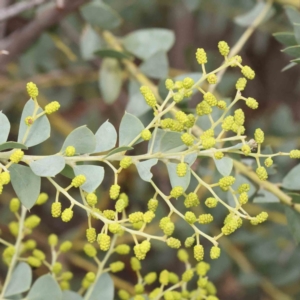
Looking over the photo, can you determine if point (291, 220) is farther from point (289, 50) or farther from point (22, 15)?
point (22, 15)

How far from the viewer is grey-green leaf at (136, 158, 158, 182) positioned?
37cm

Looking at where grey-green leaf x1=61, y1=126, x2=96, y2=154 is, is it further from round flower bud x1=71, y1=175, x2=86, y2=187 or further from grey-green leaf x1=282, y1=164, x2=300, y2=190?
grey-green leaf x1=282, y1=164, x2=300, y2=190

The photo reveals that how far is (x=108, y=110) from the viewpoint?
41.6 inches

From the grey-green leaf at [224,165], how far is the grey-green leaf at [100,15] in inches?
12.4

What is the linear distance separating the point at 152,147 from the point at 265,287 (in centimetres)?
49

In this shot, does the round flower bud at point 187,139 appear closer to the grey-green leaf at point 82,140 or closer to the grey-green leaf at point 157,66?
the grey-green leaf at point 82,140

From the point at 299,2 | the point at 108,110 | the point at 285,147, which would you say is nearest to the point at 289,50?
the point at 299,2

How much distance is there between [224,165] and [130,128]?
0.27ft

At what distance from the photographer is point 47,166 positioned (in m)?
0.35

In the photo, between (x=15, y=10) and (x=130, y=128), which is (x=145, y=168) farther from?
(x=15, y=10)

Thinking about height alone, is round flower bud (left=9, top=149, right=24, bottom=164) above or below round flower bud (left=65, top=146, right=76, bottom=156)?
above

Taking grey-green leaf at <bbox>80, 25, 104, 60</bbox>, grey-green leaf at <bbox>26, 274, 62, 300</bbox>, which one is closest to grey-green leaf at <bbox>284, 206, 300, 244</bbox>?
grey-green leaf at <bbox>26, 274, 62, 300</bbox>

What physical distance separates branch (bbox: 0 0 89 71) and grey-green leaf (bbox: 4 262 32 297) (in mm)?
302

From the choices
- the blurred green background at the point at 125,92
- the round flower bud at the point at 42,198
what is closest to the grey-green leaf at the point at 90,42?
the blurred green background at the point at 125,92
